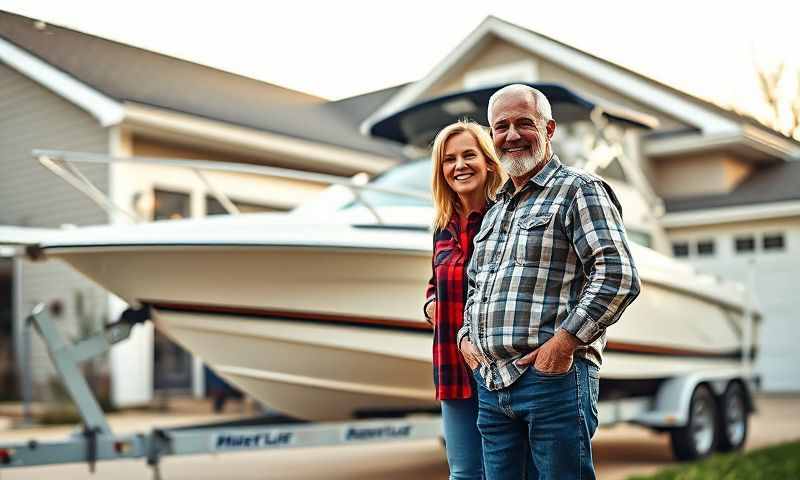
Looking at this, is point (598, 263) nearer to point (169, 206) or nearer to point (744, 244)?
point (169, 206)

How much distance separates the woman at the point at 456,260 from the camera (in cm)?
285

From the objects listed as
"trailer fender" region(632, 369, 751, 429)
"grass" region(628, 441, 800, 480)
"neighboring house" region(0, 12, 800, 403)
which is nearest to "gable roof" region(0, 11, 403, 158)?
"neighboring house" region(0, 12, 800, 403)

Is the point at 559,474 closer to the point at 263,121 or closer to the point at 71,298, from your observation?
the point at 263,121

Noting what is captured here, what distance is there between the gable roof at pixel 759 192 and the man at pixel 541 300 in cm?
1180

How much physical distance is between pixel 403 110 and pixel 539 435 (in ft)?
15.5

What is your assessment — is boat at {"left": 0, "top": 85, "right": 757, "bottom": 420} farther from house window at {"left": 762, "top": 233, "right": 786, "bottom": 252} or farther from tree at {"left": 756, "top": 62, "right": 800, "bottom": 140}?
house window at {"left": 762, "top": 233, "right": 786, "bottom": 252}

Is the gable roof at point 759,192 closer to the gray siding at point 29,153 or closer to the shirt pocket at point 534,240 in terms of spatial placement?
the gray siding at point 29,153

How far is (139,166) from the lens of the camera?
1118 cm

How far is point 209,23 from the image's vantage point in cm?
383

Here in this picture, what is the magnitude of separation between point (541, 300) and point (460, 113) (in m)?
4.39

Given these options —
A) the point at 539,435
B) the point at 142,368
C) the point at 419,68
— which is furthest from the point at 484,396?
the point at 142,368

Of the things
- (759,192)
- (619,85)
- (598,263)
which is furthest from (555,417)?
(759,192)

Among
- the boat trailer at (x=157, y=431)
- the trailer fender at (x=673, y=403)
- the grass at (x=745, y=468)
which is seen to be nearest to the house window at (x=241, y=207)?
the boat trailer at (x=157, y=431)

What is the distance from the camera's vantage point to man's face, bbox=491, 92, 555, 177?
8.27ft
